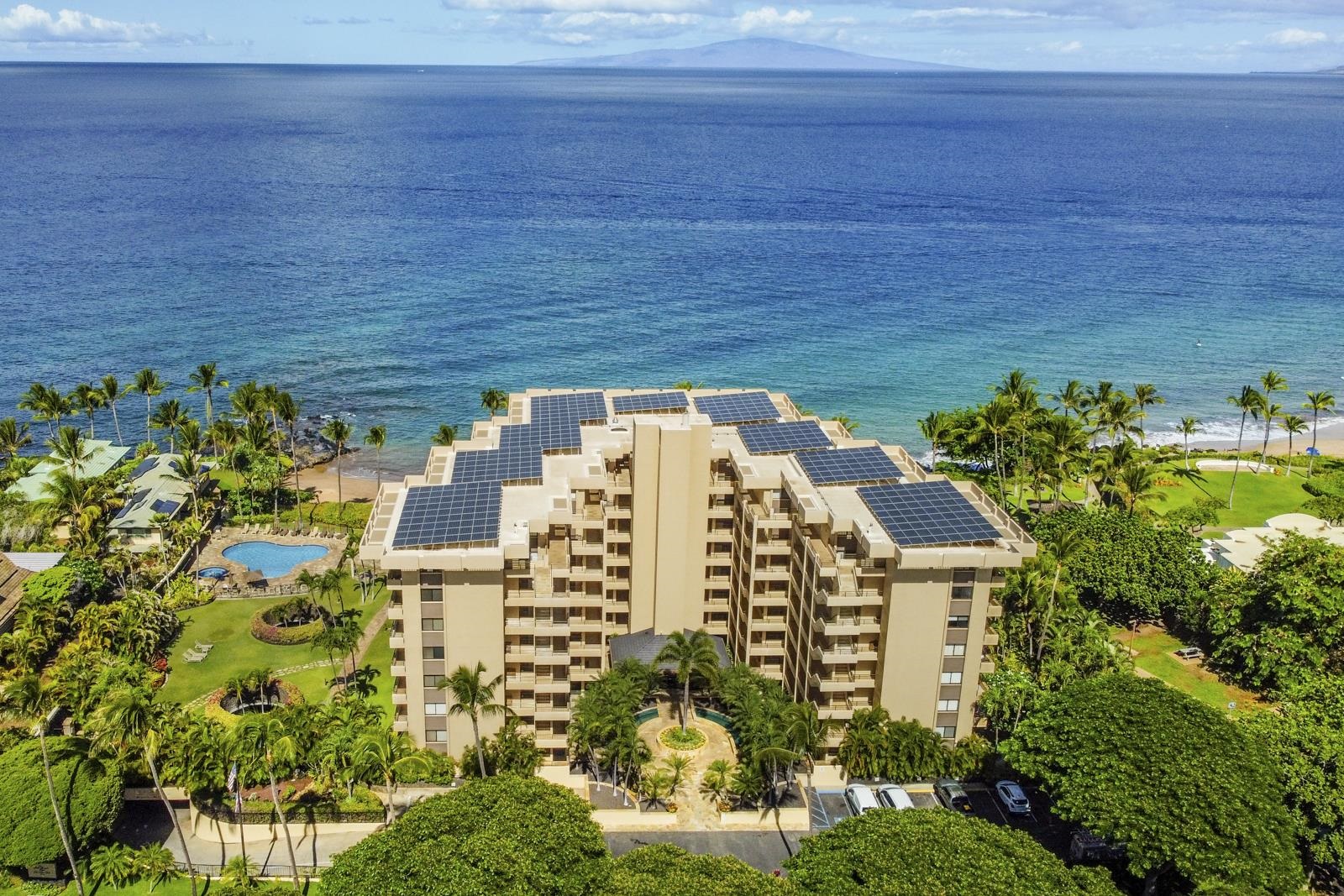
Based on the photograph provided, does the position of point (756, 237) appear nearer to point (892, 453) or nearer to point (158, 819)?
point (892, 453)

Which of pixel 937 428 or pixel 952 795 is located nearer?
pixel 952 795

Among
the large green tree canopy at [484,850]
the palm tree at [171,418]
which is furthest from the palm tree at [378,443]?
the large green tree canopy at [484,850]

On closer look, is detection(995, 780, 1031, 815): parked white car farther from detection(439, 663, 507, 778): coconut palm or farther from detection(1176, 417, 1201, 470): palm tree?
detection(1176, 417, 1201, 470): palm tree

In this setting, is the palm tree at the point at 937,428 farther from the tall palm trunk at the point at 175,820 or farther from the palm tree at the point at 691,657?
the tall palm trunk at the point at 175,820

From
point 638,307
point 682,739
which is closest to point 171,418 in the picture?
point 682,739

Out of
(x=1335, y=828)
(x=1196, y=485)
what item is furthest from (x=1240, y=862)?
(x=1196, y=485)

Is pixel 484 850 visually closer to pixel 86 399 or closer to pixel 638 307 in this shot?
pixel 86 399

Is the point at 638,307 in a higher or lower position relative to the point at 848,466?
lower
